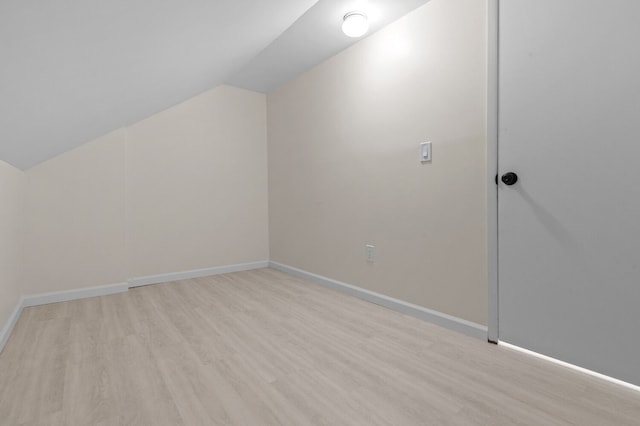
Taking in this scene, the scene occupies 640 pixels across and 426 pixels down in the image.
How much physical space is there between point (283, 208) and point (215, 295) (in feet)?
3.99

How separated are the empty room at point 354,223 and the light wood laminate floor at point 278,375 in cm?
1

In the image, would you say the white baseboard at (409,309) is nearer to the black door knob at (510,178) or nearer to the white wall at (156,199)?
the black door knob at (510,178)

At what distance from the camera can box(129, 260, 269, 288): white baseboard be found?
3021mm

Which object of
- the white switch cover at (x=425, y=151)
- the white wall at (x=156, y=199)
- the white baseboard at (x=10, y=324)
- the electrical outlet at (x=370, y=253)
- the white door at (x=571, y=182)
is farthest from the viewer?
the white wall at (x=156, y=199)

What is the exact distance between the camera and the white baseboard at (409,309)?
5.94 ft

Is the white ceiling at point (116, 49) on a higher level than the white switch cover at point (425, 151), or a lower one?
higher

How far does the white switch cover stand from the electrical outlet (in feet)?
2.48

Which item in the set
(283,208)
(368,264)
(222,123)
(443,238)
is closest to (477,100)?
(443,238)

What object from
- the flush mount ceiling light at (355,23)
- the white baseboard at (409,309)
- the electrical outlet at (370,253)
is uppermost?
the flush mount ceiling light at (355,23)

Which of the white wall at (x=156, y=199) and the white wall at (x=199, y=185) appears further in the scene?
the white wall at (x=199, y=185)

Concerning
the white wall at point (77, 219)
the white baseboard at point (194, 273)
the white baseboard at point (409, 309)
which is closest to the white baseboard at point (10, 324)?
the white wall at point (77, 219)

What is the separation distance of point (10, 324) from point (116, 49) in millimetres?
1900

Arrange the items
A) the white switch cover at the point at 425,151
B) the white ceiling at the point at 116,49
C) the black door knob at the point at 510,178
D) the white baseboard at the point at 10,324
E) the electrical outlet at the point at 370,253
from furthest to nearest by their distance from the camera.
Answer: the electrical outlet at the point at 370,253 → the white switch cover at the point at 425,151 → the white baseboard at the point at 10,324 → the black door knob at the point at 510,178 → the white ceiling at the point at 116,49

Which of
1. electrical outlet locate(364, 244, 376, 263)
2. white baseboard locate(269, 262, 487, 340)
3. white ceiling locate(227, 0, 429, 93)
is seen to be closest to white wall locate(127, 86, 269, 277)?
white ceiling locate(227, 0, 429, 93)
